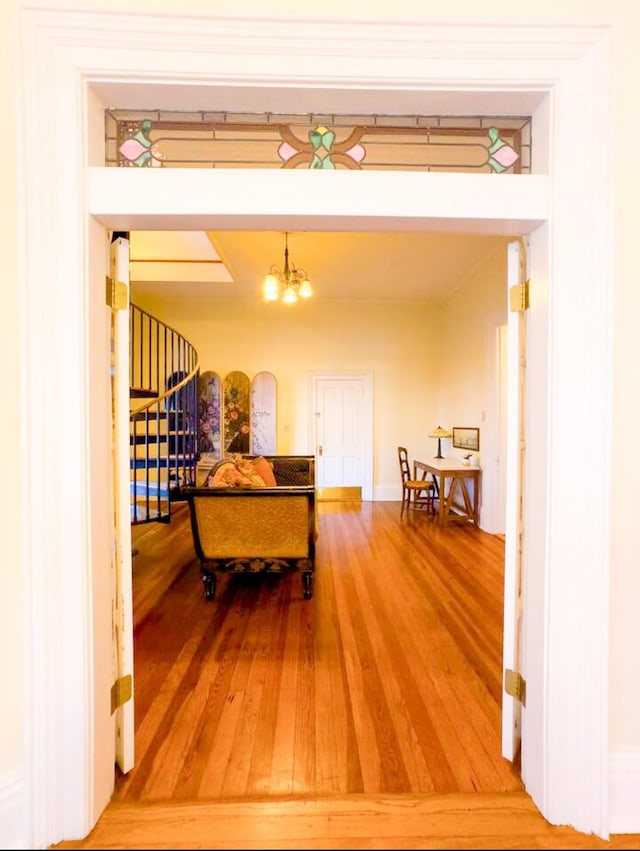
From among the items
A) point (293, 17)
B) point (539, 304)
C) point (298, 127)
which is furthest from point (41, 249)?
point (539, 304)

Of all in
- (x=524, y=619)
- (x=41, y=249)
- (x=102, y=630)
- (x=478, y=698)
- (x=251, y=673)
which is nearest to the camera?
(x=41, y=249)

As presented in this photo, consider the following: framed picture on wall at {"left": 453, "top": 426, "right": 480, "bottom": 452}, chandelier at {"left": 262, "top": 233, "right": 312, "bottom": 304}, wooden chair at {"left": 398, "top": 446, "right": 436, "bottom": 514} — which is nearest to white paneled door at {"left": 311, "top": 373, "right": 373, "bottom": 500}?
wooden chair at {"left": 398, "top": 446, "right": 436, "bottom": 514}

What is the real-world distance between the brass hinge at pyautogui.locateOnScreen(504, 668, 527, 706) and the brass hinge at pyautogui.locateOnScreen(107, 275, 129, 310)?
2.05 metres

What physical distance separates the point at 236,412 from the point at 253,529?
399 centimetres

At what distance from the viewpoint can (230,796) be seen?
4.59ft

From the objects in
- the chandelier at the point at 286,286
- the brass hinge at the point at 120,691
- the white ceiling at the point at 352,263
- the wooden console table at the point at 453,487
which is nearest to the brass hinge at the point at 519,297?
the brass hinge at the point at 120,691

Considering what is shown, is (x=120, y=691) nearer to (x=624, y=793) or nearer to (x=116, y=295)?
(x=116, y=295)

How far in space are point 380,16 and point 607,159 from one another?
89cm

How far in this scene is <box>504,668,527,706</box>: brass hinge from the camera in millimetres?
1434

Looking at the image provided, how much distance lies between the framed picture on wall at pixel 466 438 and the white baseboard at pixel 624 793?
4185 mm

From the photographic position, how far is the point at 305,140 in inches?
55.5

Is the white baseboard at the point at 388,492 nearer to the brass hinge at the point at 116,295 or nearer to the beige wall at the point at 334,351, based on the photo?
the beige wall at the point at 334,351

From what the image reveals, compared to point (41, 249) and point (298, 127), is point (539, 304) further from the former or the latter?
point (41, 249)

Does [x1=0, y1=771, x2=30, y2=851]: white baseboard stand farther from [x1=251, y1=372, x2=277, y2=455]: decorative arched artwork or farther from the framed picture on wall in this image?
[x1=251, y1=372, x2=277, y2=455]: decorative arched artwork
